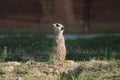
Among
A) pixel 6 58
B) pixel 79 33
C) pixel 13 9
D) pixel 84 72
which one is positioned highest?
pixel 13 9

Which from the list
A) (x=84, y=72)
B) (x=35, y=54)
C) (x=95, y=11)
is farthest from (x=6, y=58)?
(x=95, y=11)

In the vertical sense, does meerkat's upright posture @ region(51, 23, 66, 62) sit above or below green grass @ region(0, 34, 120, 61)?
below

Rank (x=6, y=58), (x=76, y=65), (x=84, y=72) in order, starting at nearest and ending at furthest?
1. (x=84, y=72)
2. (x=76, y=65)
3. (x=6, y=58)

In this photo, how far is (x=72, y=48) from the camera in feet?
45.4

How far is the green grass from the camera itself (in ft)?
39.3

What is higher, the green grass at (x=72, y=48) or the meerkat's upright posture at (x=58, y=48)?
the green grass at (x=72, y=48)

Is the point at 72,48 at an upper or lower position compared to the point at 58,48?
upper

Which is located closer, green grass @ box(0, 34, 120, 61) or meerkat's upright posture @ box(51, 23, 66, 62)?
meerkat's upright posture @ box(51, 23, 66, 62)

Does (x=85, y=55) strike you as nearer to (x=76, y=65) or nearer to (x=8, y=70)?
(x=76, y=65)

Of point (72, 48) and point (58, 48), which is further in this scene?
point (72, 48)

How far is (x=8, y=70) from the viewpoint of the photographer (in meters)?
9.82

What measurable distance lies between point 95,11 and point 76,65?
12583 millimetres

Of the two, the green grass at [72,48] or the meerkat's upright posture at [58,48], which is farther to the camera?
the green grass at [72,48]

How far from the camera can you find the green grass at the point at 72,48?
1198 cm
